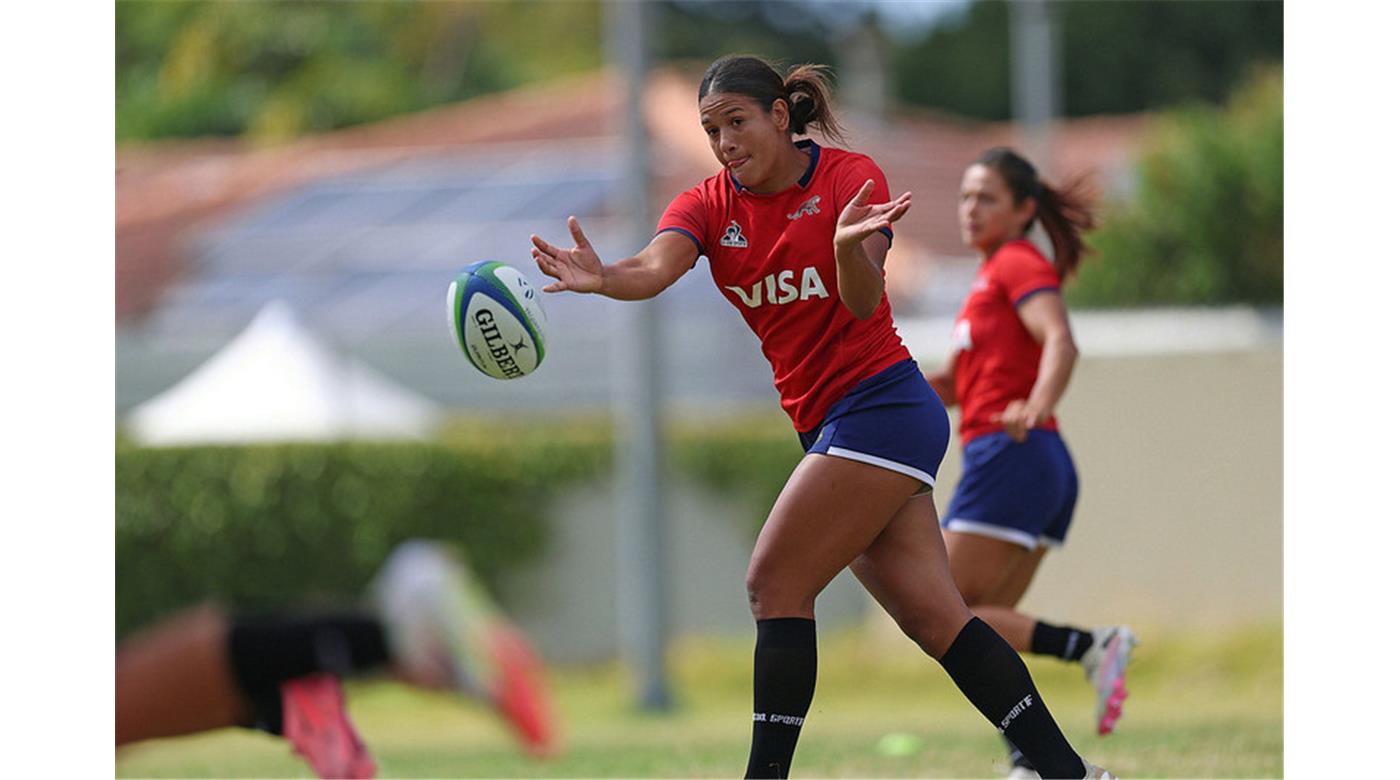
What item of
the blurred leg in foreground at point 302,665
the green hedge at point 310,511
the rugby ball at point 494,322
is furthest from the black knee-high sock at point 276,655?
the green hedge at point 310,511

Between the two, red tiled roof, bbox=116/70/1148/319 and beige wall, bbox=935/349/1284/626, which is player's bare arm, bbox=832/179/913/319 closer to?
beige wall, bbox=935/349/1284/626

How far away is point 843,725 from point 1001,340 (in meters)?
6.32

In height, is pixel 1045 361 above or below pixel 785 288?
below

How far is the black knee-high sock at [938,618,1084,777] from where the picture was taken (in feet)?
17.7

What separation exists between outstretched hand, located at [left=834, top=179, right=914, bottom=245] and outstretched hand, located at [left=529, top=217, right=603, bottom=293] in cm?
66

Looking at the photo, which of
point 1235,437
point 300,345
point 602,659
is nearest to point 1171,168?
point 1235,437

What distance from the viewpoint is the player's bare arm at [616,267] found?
17.2ft

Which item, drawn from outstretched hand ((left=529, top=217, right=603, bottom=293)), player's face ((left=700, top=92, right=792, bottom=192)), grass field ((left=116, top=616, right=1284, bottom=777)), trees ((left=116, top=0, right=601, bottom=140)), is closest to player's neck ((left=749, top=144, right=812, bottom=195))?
player's face ((left=700, top=92, right=792, bottom=192))

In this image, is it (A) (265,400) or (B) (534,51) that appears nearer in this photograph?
(A) (265,400)

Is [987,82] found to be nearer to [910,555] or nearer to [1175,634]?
[1175,634]

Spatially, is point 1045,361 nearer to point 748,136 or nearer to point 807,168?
point 807,168

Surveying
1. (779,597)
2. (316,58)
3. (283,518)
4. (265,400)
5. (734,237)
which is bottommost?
(283,518)

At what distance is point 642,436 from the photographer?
1708 centimetres

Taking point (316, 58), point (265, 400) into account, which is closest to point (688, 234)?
point (265, 400)
